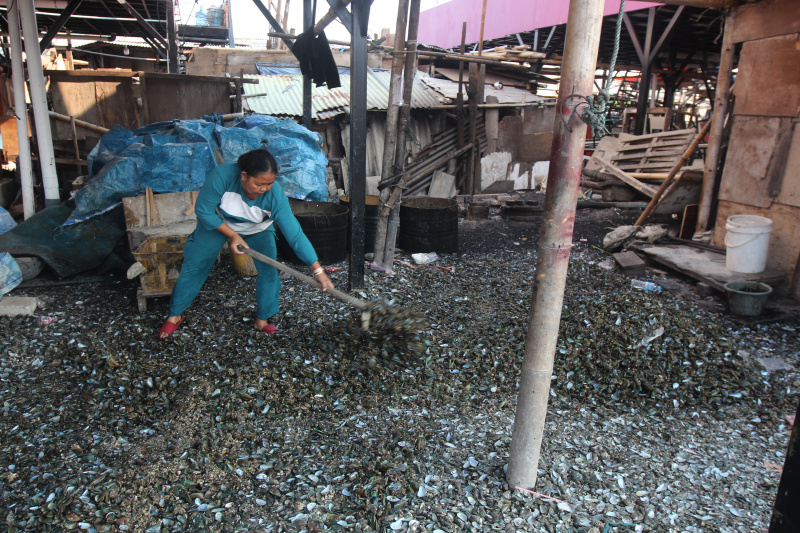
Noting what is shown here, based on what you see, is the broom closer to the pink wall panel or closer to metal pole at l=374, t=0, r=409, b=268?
metal pole at l=374, t=0, r=409, b=268

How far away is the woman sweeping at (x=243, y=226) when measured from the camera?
154 inches

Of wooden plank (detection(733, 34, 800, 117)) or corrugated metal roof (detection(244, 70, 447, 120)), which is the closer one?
wooden plank (detection(733, 34, 800, 117))

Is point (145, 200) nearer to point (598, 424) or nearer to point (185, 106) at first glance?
point (185, 106)

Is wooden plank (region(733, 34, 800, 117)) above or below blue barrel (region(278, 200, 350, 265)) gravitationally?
above

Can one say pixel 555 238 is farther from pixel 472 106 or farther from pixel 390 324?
pixel 472 106

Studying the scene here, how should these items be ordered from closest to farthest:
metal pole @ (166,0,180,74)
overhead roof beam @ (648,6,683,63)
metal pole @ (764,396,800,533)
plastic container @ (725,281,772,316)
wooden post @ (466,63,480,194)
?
1. metal pole @ (764,396,800,533)
2. plastic container @ (725,281,772,316)
3. overhead roof beam @ (648,6,683,63)
4. metal pole @ (166,0,180,74)
5. wooden post @ (466,63,480,194)

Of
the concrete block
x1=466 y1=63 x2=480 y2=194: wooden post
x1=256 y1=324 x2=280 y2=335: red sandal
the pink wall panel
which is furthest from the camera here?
the pink wall panel

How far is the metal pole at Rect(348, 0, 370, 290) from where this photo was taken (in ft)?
16.1

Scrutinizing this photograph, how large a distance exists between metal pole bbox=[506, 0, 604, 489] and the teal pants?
2648 mm

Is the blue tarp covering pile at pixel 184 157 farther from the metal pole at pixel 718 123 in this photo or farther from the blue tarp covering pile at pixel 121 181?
the metal pole at pixel 718 123

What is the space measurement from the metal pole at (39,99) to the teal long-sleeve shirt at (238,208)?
4225mm

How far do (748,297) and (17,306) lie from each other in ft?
23.7

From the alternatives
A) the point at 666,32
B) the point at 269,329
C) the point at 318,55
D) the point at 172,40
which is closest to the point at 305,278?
the point at 269,329

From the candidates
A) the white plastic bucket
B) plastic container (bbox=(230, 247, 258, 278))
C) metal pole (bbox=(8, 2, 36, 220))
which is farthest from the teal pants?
the white plastic bucket
